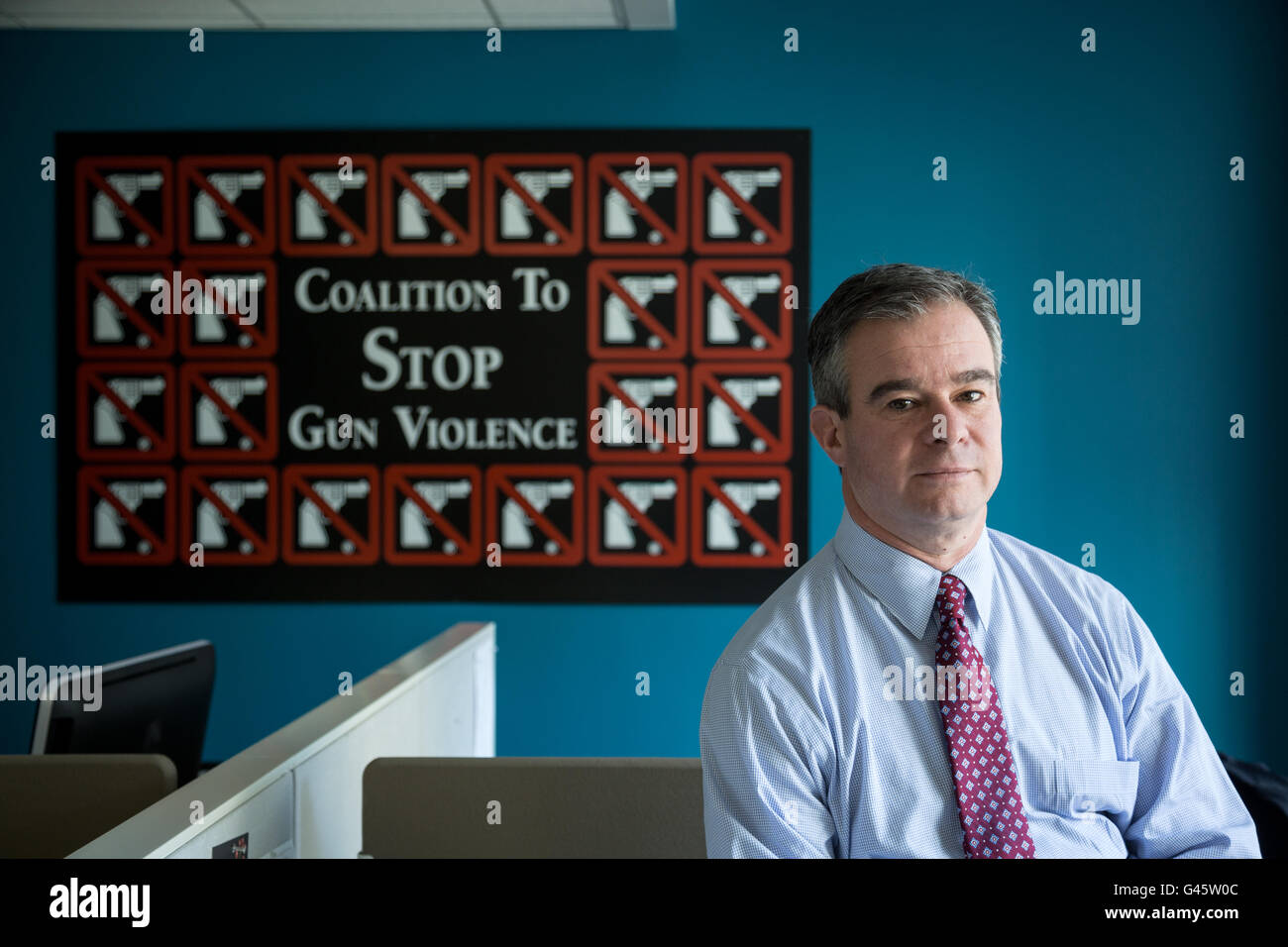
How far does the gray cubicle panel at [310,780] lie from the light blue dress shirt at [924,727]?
0.50 metres

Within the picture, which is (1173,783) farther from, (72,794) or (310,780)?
(72,794)

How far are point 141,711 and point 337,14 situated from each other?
220 cm

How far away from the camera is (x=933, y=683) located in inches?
35.5

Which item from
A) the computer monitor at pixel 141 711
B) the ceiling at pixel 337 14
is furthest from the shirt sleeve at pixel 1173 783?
the ceiling at pixel 337 14

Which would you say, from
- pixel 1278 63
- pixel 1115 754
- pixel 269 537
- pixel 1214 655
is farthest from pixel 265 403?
pixel 1278 63

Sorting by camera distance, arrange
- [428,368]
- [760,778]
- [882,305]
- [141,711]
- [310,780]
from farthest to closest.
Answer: [428,368]
[141,711]
[310,780]
[882,305]
[760,778]

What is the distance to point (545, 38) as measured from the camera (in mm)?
2893

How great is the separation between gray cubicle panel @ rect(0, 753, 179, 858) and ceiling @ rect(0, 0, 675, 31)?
233cm

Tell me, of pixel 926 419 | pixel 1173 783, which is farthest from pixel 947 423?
pixel 1173 783

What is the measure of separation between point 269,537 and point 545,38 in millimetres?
1757

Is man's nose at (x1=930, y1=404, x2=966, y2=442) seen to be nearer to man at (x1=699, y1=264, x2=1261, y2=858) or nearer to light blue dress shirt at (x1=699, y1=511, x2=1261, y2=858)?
man at (x1=699, y1=264, x2=1261, y2=858)

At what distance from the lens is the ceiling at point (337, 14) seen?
275cm

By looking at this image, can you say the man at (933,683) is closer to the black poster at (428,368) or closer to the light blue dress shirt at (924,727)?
the light blue dress shirt at (924,727)
